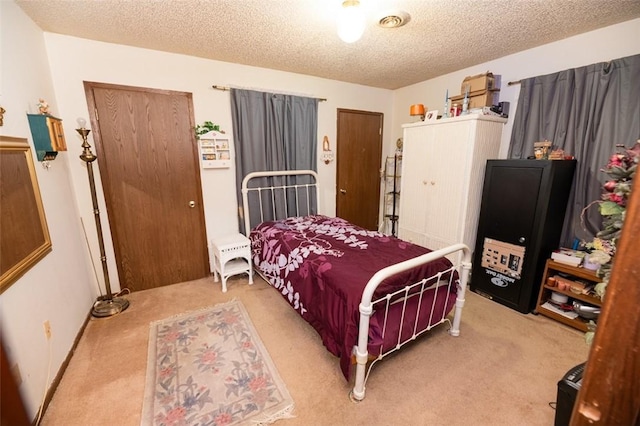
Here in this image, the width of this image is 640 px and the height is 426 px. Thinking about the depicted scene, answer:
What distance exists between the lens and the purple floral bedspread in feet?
5.67

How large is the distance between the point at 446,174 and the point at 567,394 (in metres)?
2.11

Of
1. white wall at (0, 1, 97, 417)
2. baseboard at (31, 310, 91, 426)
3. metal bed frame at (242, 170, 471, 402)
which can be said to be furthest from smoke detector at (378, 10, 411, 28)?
baseboard at (31, 310, 91, 426)

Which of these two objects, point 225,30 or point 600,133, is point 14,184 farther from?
point 600,133

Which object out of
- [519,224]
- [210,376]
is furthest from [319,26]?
[210,376]

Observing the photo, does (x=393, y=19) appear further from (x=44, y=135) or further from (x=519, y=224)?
(x=44, y=135)

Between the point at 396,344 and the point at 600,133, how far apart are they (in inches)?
95.6

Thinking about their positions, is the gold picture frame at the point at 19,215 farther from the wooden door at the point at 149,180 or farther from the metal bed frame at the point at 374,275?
the metal bed frame at the point at 374,275


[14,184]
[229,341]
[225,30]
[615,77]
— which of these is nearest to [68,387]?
[229,341]

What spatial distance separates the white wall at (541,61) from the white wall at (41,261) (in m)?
3.92

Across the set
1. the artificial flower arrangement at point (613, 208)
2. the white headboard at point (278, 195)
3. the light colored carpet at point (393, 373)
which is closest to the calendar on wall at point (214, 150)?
the white headboard at point (278, 195)

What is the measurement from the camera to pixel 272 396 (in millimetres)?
1688

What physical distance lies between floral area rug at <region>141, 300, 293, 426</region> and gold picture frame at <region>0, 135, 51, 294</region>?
3.31 feet

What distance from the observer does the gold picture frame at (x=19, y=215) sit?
140cm

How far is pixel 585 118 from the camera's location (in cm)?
233
